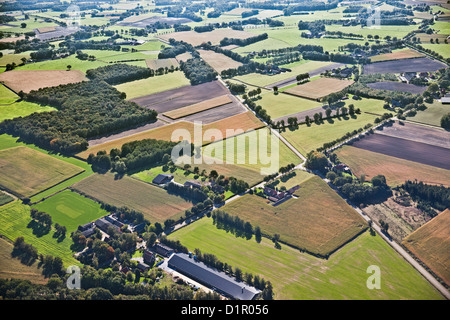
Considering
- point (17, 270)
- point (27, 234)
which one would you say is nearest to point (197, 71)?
point (27, 234)

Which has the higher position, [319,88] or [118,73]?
[118,73]

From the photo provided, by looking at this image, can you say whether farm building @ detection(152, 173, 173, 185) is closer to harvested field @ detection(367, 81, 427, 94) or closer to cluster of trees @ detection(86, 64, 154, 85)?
cluster of trees @ detection(86, 64, 154, 85)

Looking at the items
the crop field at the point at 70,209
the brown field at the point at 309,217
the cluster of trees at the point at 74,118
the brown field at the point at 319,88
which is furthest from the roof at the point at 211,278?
the brown field at the point at 319,88

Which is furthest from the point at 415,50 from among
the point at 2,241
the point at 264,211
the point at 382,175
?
the point at 2,241

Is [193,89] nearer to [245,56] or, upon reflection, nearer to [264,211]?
[245,56]

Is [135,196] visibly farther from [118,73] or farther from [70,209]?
[118,73]

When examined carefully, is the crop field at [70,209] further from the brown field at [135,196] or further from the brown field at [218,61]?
the brown field at [218,61]

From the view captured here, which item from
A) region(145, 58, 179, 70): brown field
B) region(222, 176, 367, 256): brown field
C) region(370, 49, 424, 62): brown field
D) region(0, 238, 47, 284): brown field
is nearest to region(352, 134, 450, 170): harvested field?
region(222, 176, 367, 256): brown field
